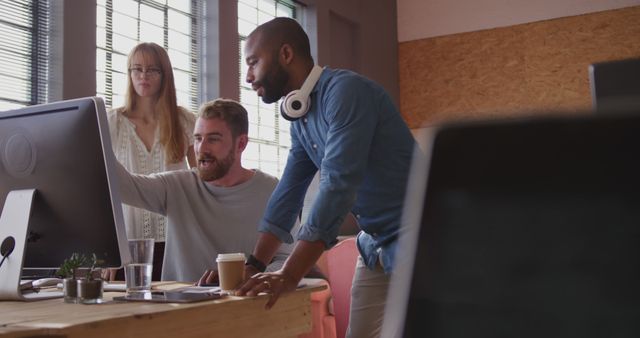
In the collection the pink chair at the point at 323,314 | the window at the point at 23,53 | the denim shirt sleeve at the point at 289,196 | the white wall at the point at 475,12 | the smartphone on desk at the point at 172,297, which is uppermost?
the white wall at the point at 475,12

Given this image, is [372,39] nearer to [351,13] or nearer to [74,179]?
[351,13]

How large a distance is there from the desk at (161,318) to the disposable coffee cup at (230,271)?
107 millimetres

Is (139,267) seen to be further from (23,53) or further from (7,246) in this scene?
(23,53)

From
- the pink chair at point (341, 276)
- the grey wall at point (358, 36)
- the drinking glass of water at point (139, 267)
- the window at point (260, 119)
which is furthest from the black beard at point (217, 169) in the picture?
the grey wall at point (358, 36)

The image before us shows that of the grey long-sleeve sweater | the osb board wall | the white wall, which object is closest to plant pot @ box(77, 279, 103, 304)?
the grey long-sleeve sweater

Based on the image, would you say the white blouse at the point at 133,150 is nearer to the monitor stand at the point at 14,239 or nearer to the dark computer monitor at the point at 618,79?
the monitor stand at the point at 14,239

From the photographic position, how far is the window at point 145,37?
163 inches

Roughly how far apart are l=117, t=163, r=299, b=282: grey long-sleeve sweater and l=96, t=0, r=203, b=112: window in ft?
5.38

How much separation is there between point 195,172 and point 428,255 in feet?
6.21

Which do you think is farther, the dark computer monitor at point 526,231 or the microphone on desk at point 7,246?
the microphone on desk at point 7,246

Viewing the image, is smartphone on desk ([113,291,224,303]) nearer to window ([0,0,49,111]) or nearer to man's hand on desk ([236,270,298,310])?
man's hand on desk ([236,270,298,310])

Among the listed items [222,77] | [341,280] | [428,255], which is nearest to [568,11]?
[222,77]

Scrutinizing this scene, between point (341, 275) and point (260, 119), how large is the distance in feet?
7.61

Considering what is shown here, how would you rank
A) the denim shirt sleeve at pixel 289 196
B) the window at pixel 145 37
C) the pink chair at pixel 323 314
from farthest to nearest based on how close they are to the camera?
the window at pixel 145 37 → the pink chair at pixel 323 314 → the denim shirt sleeve at pixel 289 196
